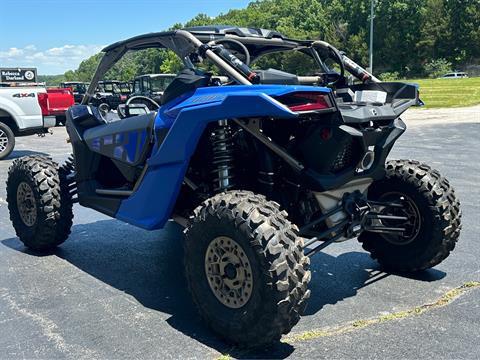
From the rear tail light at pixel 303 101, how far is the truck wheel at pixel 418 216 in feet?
4.86

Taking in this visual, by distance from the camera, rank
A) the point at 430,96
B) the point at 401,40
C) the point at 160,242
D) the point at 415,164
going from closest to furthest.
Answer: the point at 415,164, the point at 160,242, the point at 430,96, the point at 401,40

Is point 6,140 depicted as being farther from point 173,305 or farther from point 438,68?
point 438,68

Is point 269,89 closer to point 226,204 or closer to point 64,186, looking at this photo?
point 226,204

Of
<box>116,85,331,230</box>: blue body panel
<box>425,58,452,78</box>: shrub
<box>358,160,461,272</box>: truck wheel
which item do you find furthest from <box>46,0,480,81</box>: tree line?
<box>116,85,331,230</box>: blue body panel

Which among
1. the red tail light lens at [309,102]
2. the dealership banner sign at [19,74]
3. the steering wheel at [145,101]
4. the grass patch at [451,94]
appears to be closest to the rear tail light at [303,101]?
the red tail light lens at [309,102]

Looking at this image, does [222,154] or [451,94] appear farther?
[451,94]

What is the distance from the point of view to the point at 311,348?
328 cm

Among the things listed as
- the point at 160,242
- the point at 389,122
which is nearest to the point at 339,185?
the point at 389,122

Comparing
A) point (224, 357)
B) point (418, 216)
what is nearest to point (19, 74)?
point (418, 216)

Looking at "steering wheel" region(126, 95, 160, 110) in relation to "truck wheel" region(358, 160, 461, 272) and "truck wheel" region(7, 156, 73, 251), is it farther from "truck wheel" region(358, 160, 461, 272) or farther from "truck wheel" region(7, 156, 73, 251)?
"truck wheel" region(358, 160, 461, 272)

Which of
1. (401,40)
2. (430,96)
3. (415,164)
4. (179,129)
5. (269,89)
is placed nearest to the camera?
(269,89)

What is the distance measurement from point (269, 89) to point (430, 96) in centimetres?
3042

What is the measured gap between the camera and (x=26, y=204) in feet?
17.8

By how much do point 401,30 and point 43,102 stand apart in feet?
259
